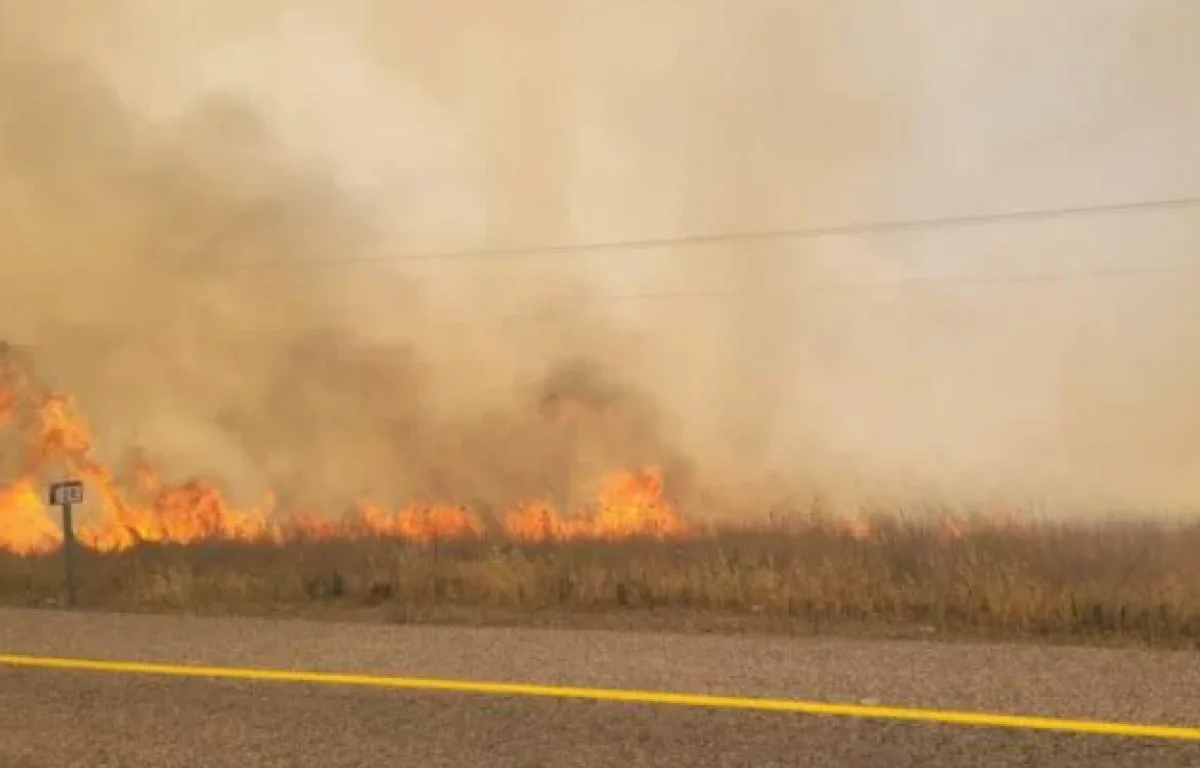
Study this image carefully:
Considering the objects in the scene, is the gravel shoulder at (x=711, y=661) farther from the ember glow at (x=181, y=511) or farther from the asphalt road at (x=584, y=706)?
the ember glow at (x=181, y=511)

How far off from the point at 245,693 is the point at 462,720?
1161 mm

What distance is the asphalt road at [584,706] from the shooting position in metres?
3.65

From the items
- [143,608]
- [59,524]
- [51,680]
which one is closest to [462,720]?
[51,680]

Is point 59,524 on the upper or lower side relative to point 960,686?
upper

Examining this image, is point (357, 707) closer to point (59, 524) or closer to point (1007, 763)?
point (1007, 763)

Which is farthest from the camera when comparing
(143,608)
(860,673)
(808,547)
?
(808,547)

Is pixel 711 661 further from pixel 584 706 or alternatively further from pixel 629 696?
pixel 584 706

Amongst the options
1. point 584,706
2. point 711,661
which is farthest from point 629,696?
point 711,661

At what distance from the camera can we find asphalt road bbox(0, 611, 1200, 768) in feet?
12.0

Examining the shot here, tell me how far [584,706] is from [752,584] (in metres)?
3.51

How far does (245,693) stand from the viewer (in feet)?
15.5

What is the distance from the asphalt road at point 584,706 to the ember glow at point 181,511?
25.2 ft

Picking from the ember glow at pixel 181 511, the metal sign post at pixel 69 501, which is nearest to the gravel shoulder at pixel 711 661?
the metal sign post at pixel 69 501

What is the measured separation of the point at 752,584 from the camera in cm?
761
